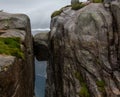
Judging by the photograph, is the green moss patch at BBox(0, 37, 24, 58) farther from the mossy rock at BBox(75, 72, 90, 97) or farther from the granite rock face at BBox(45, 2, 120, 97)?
the mossy rock at BBox(75, 72, 90, 97)

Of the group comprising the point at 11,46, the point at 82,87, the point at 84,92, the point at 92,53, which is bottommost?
the point at 84,92

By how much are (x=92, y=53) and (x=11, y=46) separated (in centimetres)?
1052

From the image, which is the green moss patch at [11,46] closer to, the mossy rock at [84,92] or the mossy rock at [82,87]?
the mossy rock at [82,87]

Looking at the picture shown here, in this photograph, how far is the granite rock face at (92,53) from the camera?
41.7 metres

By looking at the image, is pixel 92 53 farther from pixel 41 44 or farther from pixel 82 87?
pixel 41 44

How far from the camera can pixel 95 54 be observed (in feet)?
139

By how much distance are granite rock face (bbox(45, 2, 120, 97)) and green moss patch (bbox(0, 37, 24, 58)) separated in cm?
767

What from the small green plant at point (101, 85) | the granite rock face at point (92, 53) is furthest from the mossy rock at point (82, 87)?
the small green plant at point (101, 85)

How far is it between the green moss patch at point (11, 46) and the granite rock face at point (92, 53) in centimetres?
767

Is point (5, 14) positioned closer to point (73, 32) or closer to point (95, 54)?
point (73, 32)

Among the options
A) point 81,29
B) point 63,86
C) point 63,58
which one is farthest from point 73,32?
point 63,86

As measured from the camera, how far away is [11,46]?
38.9m

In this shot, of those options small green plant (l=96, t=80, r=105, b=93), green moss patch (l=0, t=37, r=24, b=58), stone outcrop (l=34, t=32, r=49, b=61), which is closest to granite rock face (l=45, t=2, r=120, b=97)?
small green plant (l=96, t=80, r=105, b=93)

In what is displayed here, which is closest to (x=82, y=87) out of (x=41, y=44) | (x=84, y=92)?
(x=84, y=92)
